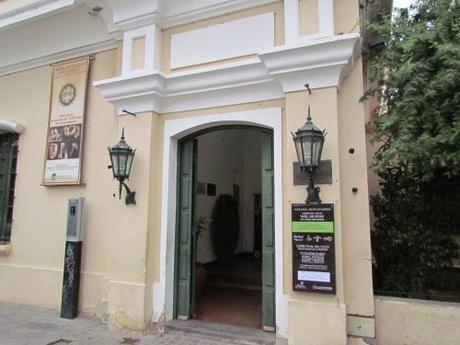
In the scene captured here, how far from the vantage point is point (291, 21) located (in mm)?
3953

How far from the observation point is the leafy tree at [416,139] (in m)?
3.09

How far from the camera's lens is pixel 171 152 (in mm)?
4629

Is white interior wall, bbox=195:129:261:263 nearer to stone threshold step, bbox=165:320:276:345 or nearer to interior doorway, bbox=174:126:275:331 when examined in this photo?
interior doorway, bbox=174:126:275:331

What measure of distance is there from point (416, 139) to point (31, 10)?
5.60 m

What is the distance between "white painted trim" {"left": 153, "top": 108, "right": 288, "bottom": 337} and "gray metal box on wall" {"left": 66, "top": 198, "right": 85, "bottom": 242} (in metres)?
1.34

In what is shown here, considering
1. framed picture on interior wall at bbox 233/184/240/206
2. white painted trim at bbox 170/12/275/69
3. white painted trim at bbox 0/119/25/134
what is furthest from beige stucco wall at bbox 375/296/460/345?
white painted trim at bbox 0/119/25/134

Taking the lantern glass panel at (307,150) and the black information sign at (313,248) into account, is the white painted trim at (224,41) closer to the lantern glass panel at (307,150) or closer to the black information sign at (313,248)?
the lantern glass panel at (307,150)

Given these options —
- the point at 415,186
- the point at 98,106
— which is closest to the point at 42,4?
the point at 98,106

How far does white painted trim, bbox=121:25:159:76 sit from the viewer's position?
4.64m

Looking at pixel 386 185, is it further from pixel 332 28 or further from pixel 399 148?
pixel 332 28

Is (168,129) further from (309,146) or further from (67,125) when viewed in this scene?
(309,146)

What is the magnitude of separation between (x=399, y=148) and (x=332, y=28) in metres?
1.51

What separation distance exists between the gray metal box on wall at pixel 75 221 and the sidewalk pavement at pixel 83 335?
110cm

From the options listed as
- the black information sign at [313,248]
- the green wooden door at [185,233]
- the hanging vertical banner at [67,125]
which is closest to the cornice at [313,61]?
the black information sign at [313,248]
